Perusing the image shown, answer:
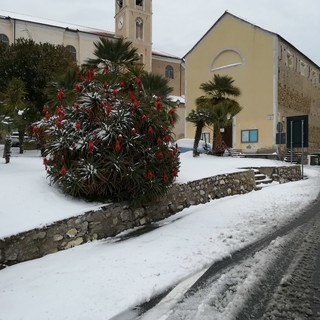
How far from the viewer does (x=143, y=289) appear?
3.68 metres

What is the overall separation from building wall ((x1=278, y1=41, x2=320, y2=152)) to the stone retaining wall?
18179 mm

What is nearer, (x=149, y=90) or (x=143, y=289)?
(x=143, y=289)

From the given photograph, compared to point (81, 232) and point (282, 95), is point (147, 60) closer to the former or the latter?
point (282, 95)

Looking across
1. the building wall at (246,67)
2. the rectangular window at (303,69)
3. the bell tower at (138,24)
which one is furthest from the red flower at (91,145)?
the bell tower at (138,24)

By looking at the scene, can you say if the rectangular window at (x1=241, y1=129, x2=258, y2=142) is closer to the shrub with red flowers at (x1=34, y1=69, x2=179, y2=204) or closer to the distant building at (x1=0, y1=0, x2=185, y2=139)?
the distant building at (x1=0, y1=0, x2=185, y2=139)

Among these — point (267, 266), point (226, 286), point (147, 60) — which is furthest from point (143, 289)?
point (147, 60)

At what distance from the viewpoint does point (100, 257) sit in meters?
4.65

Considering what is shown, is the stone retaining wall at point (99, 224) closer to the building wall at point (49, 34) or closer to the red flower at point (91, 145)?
the red flower at point (91, 145)

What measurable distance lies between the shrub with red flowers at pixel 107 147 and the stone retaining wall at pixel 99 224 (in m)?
0.39

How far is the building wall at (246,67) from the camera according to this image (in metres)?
24.3

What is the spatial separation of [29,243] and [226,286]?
8.38 ft

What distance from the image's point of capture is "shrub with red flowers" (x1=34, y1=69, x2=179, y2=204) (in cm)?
594

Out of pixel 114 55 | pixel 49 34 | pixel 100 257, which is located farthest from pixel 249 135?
pixel 49 34

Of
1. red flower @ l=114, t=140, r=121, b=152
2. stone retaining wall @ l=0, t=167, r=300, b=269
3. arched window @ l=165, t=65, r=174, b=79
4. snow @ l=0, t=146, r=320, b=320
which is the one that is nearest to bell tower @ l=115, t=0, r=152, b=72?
arched window @ l=165, t=65, r=174, b=79
